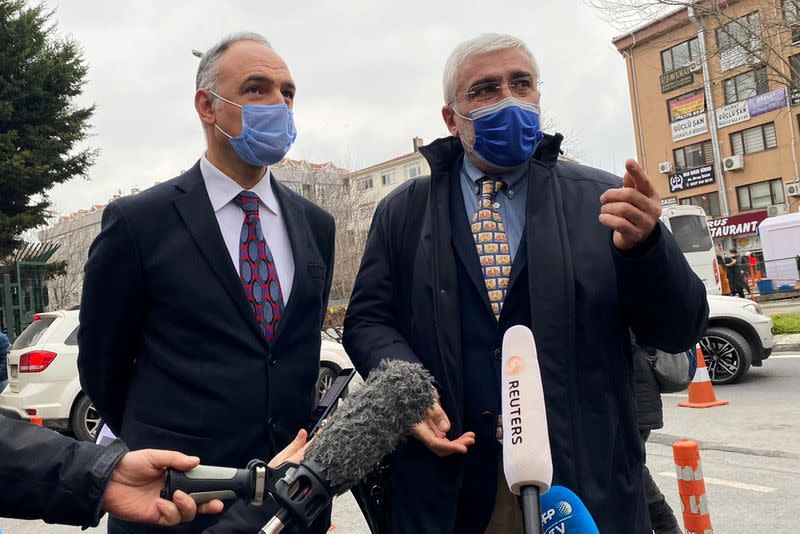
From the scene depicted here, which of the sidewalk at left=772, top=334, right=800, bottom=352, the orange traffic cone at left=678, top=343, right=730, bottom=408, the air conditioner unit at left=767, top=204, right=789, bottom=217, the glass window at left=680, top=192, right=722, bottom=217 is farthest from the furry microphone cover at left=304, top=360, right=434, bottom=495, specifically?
the glass window at left=680, top=192, right=722, bottom=217

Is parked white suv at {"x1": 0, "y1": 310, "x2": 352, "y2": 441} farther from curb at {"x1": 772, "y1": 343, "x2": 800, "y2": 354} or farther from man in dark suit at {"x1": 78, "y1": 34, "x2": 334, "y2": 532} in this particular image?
curb at {"x1": 772, "y1": 343, "x2": 800, "y2": 354}

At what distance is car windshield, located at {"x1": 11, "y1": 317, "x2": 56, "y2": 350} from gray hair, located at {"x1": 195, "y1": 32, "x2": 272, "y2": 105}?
7228 millimetres

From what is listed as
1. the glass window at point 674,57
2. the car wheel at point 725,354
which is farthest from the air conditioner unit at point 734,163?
the car wheel at point 725,354

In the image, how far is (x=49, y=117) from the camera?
21578 millimetres

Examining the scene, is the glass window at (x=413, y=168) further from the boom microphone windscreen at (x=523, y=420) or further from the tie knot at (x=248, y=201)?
the boom microphone windscreen at (x=523, y=420)

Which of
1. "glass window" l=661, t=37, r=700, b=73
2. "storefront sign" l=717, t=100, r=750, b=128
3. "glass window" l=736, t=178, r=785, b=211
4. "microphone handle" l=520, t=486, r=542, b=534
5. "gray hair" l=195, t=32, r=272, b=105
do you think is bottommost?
"microphone handle" l=520, t=486, r=542, b=534

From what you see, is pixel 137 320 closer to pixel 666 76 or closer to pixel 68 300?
pixel 68 300

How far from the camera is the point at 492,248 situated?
2.26m

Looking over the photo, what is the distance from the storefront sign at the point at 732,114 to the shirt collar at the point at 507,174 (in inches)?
1572

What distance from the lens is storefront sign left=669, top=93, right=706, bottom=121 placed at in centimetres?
3978

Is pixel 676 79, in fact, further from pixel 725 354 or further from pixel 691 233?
pixel 725 354

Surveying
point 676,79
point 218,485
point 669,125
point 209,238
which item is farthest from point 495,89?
point 669,125

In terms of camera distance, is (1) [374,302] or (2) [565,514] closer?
(2) [565,514]

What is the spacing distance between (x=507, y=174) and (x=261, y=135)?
929 millimetres
